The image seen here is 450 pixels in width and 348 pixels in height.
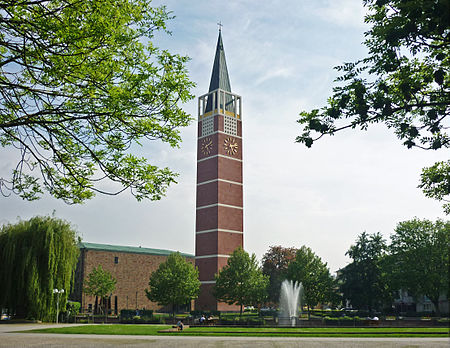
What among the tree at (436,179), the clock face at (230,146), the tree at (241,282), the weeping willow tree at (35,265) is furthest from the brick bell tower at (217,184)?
the tree at (436,179)

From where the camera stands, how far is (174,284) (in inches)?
1820

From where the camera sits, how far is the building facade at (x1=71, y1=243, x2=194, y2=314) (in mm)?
61812

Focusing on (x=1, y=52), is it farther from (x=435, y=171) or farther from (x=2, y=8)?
(x=435, y=171)

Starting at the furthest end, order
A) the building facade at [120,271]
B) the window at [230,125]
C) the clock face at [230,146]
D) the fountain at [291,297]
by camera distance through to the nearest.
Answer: the building facade at [120,271] < the window at [230,125] < the clock face at [230,146] < the fountain at [291,297]

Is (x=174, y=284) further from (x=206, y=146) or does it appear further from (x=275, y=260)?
(x=275, y=260)

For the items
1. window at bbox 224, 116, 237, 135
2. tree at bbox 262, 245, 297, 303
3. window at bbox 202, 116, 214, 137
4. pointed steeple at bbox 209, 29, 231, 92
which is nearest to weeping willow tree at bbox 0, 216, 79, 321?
window at bbox 202, 116, 214, 137

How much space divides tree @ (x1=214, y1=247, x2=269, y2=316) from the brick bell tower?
22.4ft

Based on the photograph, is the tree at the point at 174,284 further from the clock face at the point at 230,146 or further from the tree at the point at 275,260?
the tree at the point at 275,260

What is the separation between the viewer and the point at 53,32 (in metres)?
8.40

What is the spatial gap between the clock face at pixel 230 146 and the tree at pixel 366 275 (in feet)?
67.3

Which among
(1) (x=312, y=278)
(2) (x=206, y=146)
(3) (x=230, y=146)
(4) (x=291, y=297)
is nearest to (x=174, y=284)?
(4) (x=291, y=297)

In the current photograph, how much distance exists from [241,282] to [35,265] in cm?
2225

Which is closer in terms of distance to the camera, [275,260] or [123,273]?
[123,273]

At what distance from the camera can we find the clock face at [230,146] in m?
60.6
